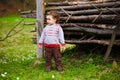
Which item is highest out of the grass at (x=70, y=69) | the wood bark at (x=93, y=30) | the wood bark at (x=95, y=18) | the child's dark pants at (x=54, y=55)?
the wood bark at (x=95, y=18)

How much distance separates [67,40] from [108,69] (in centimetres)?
169

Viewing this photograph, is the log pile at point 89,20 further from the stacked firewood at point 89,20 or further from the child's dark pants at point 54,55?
the child's dark pants at point 54,55

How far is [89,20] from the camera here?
8.24m

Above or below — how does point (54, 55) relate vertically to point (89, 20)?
below

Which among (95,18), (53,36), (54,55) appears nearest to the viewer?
(53,36)

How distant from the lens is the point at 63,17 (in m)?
8.67

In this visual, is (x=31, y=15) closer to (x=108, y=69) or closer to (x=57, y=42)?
(x=57, y=42)

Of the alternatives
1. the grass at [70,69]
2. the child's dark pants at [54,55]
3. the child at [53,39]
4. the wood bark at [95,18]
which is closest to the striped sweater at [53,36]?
the child at [53,39]

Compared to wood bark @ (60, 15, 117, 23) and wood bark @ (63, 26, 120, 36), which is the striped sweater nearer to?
wood bark @ (63, 26, 120, 36)

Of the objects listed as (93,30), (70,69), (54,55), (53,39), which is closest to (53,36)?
(53,39)

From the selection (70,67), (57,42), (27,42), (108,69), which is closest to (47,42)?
(57,42)

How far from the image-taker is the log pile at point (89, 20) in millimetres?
7801

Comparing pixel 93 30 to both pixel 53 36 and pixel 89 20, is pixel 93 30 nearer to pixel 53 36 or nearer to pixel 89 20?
pixel 89 20

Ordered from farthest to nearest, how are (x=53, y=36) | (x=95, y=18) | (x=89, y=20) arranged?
(x=89, y=20) < (x=95, y=18) < (x=53, y=36)
